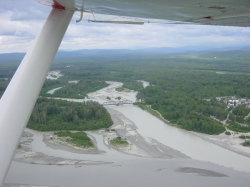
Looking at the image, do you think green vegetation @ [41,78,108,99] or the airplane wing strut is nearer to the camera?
the airplane wing strut

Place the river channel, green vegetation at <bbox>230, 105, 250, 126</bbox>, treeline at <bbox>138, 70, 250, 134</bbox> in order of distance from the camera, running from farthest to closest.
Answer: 1. green vegetation at <bbox>230, 105, 250, 126</bbox>
2. treeline at <bbox>138, 70, 250, 134</bbox>
3. the river channel

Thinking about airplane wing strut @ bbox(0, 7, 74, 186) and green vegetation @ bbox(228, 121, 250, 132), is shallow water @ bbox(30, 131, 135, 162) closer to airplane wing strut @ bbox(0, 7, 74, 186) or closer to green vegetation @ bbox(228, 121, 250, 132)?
green vegetation @ bbox(228, 121, 250, 132)

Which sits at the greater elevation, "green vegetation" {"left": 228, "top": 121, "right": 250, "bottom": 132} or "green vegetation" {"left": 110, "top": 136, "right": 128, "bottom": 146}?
"green vegetation" {"left": 228, "top": 121, "right": 250, "bottom": 132}

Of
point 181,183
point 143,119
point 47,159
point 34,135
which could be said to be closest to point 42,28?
point 181,183

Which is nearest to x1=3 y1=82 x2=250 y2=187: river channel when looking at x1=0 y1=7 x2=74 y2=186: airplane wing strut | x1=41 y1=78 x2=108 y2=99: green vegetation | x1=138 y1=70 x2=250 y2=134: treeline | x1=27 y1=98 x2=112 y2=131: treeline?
x1=27 y1=98 x2=112 y2=131: treeline

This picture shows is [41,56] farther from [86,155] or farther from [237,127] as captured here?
[237,127]

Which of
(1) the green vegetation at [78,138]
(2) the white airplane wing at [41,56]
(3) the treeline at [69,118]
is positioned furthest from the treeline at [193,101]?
(2) the white airplane wing at [41,56]

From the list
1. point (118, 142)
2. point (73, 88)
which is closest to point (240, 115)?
point (118, 142)

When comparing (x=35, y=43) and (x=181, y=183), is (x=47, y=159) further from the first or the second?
(x=35, y=43)
